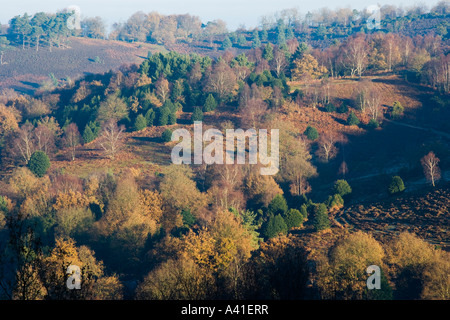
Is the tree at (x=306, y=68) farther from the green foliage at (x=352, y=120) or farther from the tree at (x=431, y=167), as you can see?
the tree at (x=431, y=167)

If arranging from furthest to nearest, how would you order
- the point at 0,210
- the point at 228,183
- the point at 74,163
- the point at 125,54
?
1. the point at 125,54
2. the point at 74,163
3. the point at 228,183
4. the point at 0,210

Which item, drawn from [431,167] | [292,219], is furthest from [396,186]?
[292,219]

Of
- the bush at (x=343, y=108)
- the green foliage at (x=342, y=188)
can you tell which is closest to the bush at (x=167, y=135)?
the green foliage at (x=342, y=188)

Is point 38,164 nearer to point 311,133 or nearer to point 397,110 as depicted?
point 311,133

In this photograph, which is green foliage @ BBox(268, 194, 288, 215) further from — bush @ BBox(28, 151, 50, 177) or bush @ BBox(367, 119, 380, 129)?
bush @ BBox(28, 151, 50, 177)
